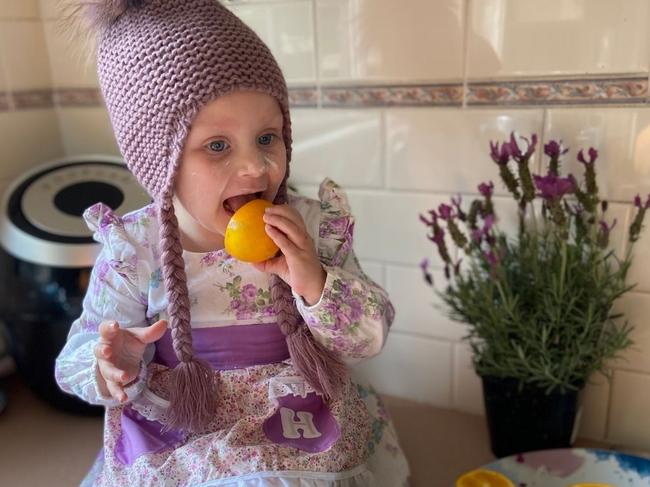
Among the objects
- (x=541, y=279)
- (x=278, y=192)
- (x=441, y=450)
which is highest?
(x=278, y=192)

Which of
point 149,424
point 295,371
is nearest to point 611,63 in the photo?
point 295,371

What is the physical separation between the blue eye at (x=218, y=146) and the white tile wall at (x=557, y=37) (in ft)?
1.15

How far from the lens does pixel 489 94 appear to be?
0.78 meters

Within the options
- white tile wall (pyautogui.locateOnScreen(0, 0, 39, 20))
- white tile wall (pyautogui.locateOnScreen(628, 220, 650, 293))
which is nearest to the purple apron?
white tile wall (pyautogui.locateOnScreen(628, 220, 650, 293))

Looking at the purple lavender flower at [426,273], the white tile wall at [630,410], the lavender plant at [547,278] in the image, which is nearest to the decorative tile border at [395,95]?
the lavender plant at [547,278]

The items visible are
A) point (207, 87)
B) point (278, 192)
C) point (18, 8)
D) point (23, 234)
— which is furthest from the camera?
point (18, 8)

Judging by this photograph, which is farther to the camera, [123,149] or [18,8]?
[18,8]

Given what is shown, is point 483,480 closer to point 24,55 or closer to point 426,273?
point 426,273

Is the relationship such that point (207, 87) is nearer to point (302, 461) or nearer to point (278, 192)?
point (278, 192)

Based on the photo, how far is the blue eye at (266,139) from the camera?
64 cm

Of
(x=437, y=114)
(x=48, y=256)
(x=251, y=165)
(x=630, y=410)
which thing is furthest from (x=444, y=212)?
(x=48, y=256)

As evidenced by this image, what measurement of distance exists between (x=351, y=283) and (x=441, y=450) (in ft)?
1.15

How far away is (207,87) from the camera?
1.92ft

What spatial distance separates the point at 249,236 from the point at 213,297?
13 centimetres
